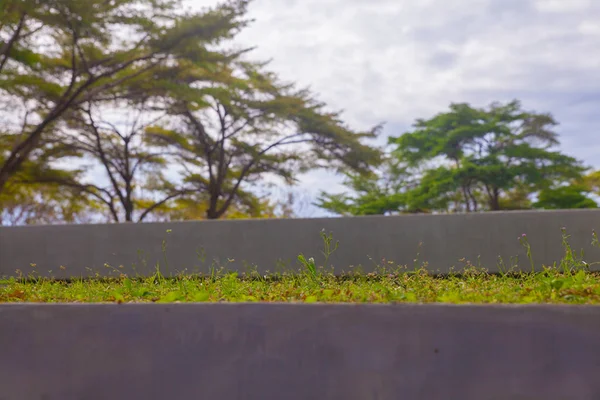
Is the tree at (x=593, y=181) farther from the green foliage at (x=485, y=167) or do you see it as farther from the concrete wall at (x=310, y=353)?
the concrete wall at (x=310, y=353)

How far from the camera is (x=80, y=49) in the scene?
19.5 meters

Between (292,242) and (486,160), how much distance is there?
2112cm

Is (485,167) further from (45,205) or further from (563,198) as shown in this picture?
(45,205)

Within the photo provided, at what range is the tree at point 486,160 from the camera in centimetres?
2728

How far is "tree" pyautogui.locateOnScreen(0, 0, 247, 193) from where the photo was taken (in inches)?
668

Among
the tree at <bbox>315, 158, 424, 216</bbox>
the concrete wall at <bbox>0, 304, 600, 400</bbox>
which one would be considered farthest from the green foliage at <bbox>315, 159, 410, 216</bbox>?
the concrete wall at <bbox>0, 304, 600, 400</bbox>

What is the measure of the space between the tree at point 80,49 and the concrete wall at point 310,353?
15.2 meters

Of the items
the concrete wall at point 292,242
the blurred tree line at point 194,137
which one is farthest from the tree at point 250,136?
the concrete wall at point 292,242

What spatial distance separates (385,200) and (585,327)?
27.6m

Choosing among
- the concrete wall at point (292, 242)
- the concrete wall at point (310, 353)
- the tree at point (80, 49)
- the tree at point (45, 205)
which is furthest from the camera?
the tree at point (45, 205)

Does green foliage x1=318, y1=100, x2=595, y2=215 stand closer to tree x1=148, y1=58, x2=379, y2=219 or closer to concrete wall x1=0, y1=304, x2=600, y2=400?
tree x1=148, y1=58, x2=379, y2=219

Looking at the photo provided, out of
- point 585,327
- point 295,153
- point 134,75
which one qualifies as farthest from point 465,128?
point 585,327

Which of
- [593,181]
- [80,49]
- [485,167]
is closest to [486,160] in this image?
[485,167]

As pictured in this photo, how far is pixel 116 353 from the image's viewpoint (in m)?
3.47
